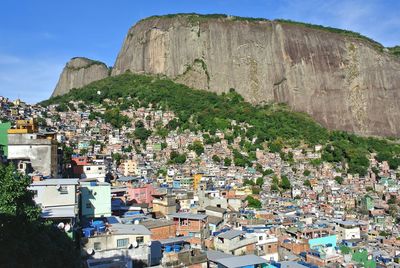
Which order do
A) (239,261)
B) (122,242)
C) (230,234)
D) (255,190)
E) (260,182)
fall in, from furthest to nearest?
(260,182) < (255,190) < (230,234) < (239,261) < (122,242)

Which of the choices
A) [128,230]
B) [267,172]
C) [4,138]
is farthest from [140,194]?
[267,172]

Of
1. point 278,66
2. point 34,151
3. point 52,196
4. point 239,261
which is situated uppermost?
point 278,66

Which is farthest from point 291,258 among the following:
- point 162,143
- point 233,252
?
point 162,143

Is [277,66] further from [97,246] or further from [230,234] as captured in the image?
[97,246]

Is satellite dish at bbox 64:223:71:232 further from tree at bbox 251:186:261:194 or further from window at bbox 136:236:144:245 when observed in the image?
tree at bbox 251:186:261:194

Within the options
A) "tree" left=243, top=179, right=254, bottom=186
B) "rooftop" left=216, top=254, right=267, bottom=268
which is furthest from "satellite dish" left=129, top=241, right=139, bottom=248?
"tree" left=243, top=179, right=254, bottom=186

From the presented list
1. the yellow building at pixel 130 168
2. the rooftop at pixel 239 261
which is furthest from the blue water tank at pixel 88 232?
the yellow building at pixel 130 168

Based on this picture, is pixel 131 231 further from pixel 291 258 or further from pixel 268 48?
pixel 268 48
